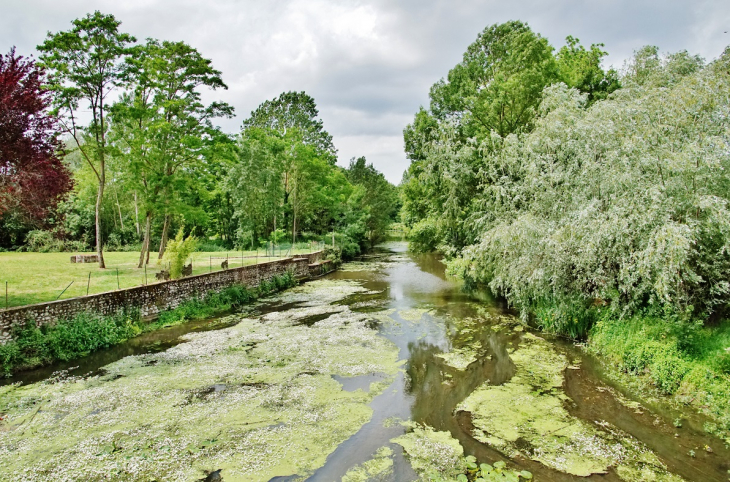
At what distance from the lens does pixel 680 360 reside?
36.1 feet

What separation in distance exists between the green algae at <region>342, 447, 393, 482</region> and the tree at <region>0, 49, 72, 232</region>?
50.8 feet

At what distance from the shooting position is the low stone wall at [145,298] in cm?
1370

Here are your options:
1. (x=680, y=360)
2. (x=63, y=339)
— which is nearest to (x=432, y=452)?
(x=680, y=360)

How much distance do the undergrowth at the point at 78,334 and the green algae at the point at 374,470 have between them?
467 inches

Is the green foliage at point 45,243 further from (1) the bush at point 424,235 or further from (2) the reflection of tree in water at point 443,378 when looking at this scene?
(2) the reflection of tree in water at point 443,378

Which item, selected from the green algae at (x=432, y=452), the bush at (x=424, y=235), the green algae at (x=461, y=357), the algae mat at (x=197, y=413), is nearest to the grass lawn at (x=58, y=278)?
the algae mat at (x=197, y=413)

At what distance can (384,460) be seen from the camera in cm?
845

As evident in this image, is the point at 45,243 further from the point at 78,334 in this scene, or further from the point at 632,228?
the point at 632,228

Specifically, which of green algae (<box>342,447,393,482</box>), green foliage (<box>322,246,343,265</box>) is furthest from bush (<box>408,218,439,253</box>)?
green algae (<box>342,447,393,482</box>)

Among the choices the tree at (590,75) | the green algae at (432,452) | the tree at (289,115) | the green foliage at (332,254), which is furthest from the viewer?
the tree at (289,115)

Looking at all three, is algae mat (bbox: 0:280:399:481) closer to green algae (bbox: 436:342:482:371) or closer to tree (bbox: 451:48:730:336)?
green algae (bbox: 436:342:482:371)

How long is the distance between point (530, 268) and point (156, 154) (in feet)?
75.2

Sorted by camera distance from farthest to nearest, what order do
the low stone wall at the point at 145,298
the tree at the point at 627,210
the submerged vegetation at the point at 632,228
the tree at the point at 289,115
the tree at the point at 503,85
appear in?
the tree at the point at 289,115 → the tree at the point at 503,85 → the low stone wall at the point at 145,298 → the tree at the point at 627,210 → the submerged vegetation at the point at 632,228

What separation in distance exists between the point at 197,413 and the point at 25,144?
1236cm
